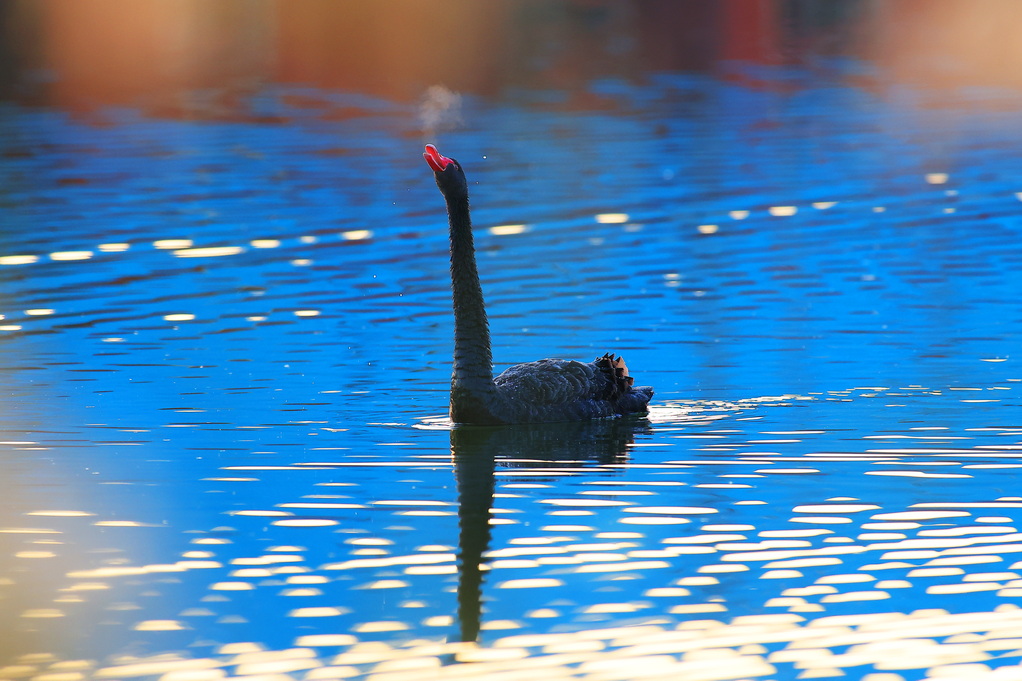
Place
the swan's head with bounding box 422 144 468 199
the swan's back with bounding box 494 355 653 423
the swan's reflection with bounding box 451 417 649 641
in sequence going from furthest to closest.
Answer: the swan's back with bounding box 494 355 653 423, the swan's head with bounding box 422 144 468 199, the swan's reflection with bounding box 451 417 649 641

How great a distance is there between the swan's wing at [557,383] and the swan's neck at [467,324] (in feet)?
0.65

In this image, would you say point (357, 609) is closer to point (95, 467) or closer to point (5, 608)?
point (5, 608)

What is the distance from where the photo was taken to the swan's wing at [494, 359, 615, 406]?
10742 mm

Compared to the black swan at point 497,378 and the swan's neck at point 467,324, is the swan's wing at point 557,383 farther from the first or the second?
the swan's neck at point 467,324

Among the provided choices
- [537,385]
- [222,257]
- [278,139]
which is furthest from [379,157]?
[537,385]

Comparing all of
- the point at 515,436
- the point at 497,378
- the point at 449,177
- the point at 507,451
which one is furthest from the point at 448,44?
the point at 507,451

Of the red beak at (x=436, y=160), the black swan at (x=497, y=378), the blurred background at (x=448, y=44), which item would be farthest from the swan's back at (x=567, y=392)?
the blurred background at (x=448, y=44)

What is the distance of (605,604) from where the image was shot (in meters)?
6.76

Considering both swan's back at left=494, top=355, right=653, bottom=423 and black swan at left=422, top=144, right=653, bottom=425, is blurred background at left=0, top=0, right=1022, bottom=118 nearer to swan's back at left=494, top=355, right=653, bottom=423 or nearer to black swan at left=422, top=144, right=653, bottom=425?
black swan at left=422, top=144, right=653, bottom=425

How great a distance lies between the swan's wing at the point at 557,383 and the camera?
35.2 feet

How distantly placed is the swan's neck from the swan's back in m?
0.20

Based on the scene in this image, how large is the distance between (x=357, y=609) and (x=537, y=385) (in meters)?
4.17

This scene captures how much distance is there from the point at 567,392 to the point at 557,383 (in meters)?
0.08

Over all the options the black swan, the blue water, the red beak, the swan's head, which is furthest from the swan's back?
the red beak
